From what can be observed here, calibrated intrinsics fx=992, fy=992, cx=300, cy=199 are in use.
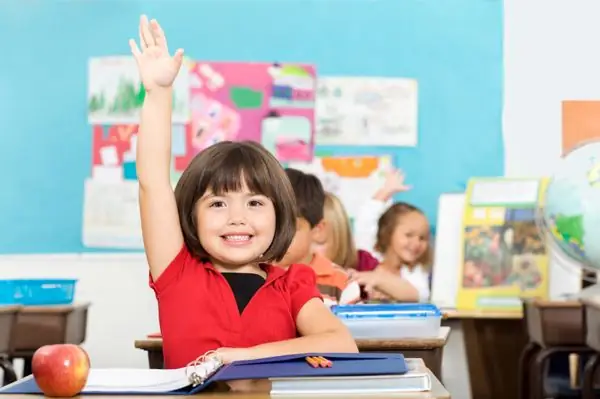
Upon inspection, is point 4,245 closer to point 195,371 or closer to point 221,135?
point 221,135

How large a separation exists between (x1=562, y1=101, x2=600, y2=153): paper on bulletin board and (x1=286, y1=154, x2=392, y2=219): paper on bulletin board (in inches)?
31.2

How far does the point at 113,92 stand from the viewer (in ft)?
14.8

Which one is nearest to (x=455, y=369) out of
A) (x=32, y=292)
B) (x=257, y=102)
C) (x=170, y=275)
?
(x=257, y=102)

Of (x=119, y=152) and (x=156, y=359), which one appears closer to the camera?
(x=156, y=359)

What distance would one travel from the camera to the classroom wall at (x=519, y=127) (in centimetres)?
439

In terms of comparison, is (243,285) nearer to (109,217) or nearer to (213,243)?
(213,243)

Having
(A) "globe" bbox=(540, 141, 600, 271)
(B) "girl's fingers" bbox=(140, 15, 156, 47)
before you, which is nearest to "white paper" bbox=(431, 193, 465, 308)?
(A) "globe" bbox=(540, 141, 600, 271)

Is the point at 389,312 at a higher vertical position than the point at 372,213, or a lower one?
lower

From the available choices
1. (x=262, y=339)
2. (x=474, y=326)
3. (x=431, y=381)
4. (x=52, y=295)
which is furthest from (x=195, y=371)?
(x=474, y=326)

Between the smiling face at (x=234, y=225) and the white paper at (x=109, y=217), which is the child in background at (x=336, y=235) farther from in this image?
the smiling face at (x=234, y=225)

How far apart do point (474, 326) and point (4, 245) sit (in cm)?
213

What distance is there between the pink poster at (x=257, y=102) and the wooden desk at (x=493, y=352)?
112cm

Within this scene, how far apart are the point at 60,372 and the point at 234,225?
0.58 metres

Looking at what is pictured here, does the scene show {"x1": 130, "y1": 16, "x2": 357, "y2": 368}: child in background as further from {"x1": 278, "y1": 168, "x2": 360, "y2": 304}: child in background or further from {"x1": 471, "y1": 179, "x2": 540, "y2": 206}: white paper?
{"x1": 471, "y1": 179, "x2": 540, "y2": 206}: white paper
